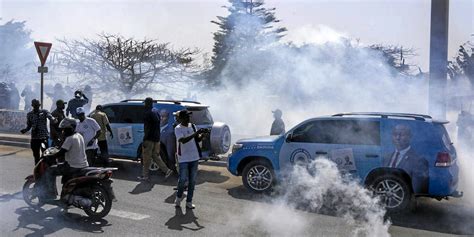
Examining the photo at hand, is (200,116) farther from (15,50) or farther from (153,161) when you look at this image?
(15,50)

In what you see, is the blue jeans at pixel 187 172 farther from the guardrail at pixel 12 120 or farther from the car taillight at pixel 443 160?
the guardrail at pixel 12 120

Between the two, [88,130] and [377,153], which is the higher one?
[88,130]

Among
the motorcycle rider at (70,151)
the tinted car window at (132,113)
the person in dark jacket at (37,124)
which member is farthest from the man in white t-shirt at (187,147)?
the tinted car window at (132,113)

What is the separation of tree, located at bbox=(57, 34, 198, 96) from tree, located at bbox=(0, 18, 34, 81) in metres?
6.34

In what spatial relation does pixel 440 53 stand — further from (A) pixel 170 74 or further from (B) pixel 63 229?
(A) pixel 170 74

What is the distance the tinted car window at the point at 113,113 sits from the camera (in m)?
10.8

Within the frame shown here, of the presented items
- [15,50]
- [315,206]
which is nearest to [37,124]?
[315,206]

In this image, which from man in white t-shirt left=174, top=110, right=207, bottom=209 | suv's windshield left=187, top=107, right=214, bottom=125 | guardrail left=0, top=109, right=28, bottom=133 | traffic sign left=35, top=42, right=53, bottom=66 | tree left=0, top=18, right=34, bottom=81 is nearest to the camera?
man in white t-shirt left=174, top=110, right=207, bottom=209

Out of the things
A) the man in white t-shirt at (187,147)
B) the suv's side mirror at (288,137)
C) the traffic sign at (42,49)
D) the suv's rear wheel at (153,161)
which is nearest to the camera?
the man in white t-shirt at (187,147)

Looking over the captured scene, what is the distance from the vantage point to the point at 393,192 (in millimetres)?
7152

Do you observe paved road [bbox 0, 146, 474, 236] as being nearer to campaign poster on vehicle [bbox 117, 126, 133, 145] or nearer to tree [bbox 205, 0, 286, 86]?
campaign poster on vehicle [bbox 117, 126, 133, 145]

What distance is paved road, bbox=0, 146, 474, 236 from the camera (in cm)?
596

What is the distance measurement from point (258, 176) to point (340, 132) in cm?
167

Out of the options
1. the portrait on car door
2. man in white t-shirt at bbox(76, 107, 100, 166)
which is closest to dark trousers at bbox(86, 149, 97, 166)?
man in white t-shirt at bbox(76, 107, 100, 166)
